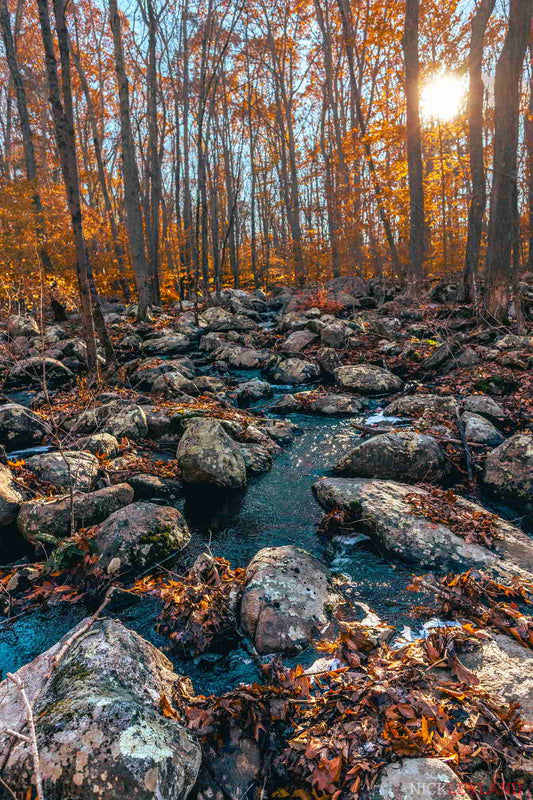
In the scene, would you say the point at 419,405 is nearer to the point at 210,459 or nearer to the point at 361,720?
the point at 210,459

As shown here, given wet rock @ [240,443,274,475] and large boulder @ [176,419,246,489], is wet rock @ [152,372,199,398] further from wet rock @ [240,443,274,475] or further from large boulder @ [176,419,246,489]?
large boulder @ [176,419,246,489]

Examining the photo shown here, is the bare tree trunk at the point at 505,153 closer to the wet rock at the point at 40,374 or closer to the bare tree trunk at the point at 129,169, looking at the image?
the wet rock at the point at 40,374

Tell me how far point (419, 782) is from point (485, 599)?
1.55 m

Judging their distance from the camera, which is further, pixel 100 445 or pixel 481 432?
pixel 100 445

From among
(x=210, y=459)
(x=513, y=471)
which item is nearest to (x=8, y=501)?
(x=210, y=459)

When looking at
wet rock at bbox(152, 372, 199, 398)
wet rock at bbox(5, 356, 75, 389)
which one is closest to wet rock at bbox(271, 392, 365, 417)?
wet rock at bbox(152, 372, 199, 398)

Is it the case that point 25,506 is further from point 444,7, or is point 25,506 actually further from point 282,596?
point 444,7

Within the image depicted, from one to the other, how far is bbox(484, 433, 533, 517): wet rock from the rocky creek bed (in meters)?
0.02

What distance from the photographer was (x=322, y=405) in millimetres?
7336

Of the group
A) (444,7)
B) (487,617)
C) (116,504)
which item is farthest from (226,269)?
(487,617)

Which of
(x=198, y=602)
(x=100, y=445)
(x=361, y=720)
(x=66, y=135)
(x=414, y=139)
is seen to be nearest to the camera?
(x=361, y=720)

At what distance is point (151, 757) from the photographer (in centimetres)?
173

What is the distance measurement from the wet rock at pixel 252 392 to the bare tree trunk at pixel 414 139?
684 cm

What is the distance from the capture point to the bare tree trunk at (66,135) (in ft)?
21.6
